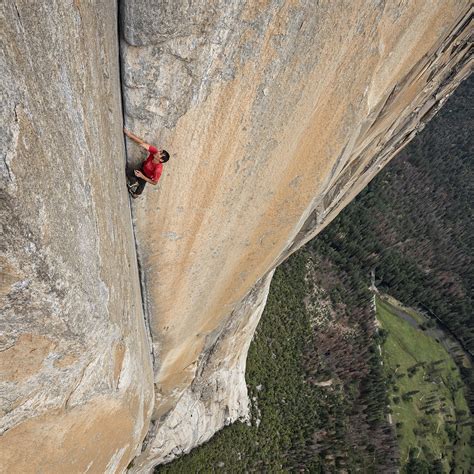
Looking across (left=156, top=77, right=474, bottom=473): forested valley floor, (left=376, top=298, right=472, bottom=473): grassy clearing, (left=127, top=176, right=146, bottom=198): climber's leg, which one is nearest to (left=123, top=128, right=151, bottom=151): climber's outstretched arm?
(left=127, top=176, right=146, bottom=198): climber's leg

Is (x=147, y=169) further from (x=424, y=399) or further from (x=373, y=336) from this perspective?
(x=424, y=399)

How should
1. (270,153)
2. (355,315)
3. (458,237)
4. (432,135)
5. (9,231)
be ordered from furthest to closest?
(432,135) < (458,237) < (355,315) < (270,153) < (9,231)

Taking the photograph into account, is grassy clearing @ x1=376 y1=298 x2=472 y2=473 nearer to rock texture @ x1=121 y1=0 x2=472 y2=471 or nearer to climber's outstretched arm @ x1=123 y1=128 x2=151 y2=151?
rock texture @ x1=121 y1=0 x2=472 y2=471

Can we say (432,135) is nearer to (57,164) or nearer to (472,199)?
(472,199)

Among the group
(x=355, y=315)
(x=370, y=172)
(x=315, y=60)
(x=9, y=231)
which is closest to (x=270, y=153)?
(x=315, y=60)

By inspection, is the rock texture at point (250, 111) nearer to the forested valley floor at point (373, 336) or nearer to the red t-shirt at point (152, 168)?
the red t-shirt at point (152, 168)

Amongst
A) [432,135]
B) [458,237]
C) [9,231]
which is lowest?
[9,231]

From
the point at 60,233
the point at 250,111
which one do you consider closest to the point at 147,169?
the point at 250,111
